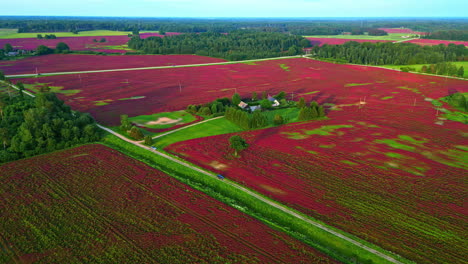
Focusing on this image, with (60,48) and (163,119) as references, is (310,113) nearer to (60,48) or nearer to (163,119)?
(163,119)

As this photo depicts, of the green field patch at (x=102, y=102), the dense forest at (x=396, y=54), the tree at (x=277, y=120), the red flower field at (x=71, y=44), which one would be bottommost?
the tree at (x=277, y=120)

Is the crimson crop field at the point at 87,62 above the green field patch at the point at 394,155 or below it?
above

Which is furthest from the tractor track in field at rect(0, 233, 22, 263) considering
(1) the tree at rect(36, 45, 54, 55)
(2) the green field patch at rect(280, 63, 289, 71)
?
(1) the tree at rect(36, 45, 54, 55)

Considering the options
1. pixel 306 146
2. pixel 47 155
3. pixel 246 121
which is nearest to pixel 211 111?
pixel 246 121

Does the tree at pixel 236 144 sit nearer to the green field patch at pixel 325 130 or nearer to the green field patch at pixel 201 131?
the green field patch at pixel 201 131

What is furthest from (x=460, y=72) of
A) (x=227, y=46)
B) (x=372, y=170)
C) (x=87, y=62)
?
(x=87, y=62)

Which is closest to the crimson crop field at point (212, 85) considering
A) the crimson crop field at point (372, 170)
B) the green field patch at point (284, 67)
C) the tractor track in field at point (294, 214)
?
the green field patch at point (284, 67)

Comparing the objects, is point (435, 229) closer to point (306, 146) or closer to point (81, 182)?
point (306, 146)
